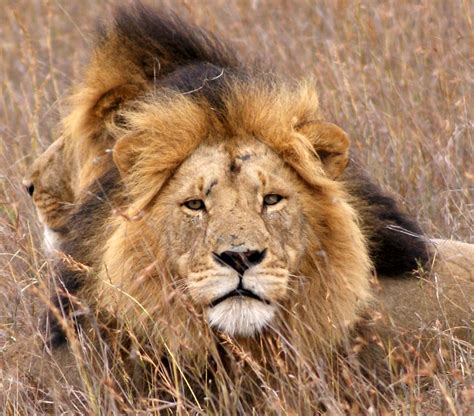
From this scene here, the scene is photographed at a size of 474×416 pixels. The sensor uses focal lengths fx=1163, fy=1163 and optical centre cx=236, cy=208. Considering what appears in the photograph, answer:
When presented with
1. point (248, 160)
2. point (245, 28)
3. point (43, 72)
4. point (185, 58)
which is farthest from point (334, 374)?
point (43, 72)

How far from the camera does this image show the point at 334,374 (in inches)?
172

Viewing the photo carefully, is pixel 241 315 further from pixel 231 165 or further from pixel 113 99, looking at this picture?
pixel 113 99

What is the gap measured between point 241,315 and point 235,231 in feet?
0.97

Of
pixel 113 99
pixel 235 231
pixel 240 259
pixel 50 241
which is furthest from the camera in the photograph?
pixel 50 241

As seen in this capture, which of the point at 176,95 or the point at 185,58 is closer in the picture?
the point at 176,95

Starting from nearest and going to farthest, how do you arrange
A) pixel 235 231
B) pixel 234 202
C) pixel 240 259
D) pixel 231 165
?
pixel 240 259
pixel 235 231
pixel 234 202
pixel 231 165

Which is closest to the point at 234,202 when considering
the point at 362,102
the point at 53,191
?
the point at 53,191

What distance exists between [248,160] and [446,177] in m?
2.46

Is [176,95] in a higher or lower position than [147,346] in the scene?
higher

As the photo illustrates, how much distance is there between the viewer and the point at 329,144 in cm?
442

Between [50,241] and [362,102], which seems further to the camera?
[362,102]

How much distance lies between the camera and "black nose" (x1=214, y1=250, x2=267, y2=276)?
12.8 ft

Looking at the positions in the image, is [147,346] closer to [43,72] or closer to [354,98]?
[354,98]

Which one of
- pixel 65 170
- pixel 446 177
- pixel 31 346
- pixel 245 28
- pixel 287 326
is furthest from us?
pixel 245 28
